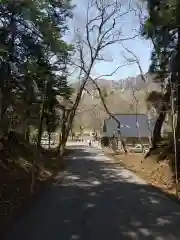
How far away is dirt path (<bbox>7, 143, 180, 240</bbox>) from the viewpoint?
8.06 m

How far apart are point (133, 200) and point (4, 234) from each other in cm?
581

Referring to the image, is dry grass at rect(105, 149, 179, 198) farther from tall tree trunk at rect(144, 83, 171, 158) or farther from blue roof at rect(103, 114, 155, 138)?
blue roof at rect(103, 114, 155, 138)

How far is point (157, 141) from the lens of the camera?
28.6 metres

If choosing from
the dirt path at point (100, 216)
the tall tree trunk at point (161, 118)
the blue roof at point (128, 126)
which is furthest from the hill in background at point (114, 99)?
the dirt path at point (100, 216)

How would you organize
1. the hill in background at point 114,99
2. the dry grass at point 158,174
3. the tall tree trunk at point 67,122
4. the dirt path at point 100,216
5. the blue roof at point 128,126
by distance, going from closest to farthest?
the dirt path at point 100,216 < the dry grass at point 158,174 < the tall tree trunk at point 67,122 < the hill in background at point 114,99 < the blue roof at point 128,126

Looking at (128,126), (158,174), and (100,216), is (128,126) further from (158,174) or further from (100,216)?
(100,216)

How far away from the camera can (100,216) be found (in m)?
10.0

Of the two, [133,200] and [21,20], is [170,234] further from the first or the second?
[21,20]

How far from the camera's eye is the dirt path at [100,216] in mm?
8062

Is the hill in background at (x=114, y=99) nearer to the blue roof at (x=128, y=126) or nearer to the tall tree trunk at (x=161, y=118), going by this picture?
the tall tree trunk at (x=161, y=118)

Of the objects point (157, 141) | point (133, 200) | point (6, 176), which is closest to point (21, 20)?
point (6, 176)

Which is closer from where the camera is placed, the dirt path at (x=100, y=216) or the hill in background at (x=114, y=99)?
the dirt path at (x=100, y=216)

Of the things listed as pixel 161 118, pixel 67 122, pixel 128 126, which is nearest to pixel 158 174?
pixel 161 118

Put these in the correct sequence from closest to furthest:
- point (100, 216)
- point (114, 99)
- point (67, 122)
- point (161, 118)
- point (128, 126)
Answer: point (100, 216)
point (161, 118)
point (67, 122)
point (128, 126)
point (114, 99)
